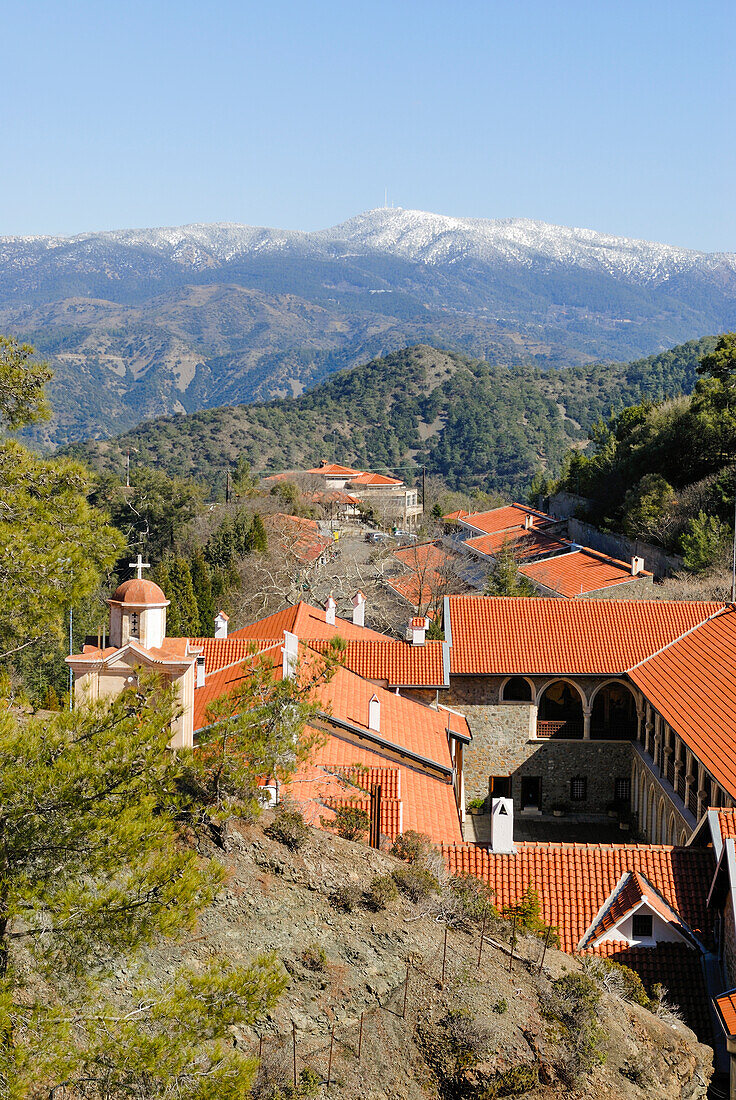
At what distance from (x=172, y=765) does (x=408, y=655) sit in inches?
652

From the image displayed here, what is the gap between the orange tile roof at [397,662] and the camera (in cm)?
2322

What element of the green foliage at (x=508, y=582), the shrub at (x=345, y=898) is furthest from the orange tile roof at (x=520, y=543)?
the shrub at (x=345, y=898)

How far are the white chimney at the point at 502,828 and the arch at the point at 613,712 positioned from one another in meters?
10.2

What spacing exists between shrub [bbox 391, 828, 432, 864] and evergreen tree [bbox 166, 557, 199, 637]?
23573mm

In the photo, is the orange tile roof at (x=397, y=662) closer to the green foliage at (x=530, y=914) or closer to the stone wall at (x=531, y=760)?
the stone wall at (x=531, y=760)

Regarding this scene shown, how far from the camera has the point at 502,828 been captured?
14.3 meters

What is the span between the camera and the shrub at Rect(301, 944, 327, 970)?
9.16 meters

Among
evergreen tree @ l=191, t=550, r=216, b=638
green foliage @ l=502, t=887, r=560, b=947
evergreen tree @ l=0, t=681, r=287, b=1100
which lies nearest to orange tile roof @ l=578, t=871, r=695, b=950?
green foliage @ l=502, t=887, r=560, b=947

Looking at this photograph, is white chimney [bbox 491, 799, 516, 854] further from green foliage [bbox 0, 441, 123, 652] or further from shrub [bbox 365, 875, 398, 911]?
green foliage [bbox 0, 441, 123, 652]

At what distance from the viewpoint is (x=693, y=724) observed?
1727 cm

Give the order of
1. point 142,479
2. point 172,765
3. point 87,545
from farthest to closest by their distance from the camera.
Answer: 1. point 142,479
2. point 87,545
3. point 172,765

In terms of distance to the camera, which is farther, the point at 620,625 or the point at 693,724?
the point at 620,625

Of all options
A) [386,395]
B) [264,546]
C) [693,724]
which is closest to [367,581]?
[264,546]

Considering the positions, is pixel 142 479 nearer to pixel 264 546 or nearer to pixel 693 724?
pixel 264 546
